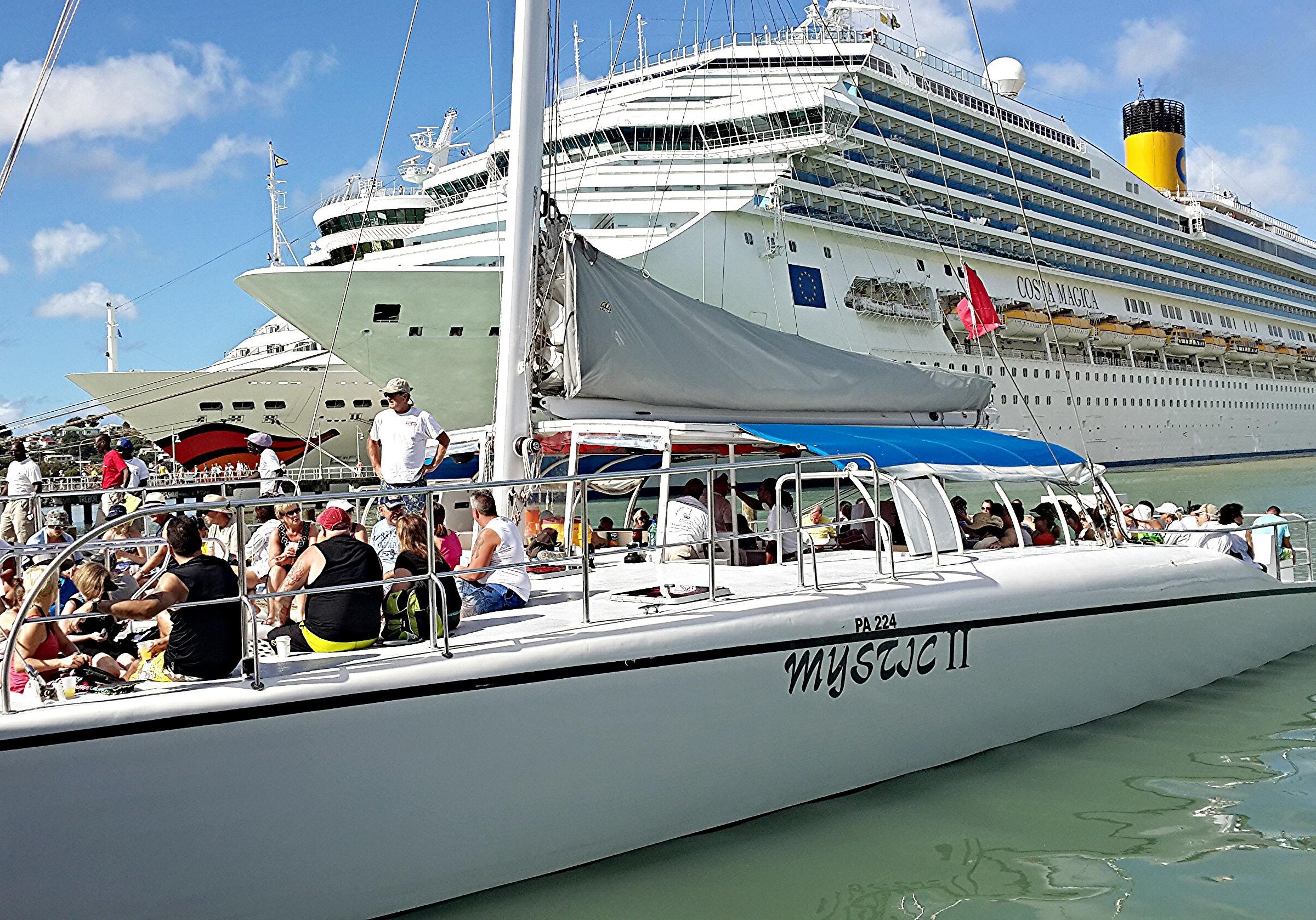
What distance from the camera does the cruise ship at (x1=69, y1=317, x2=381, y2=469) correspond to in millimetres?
27016

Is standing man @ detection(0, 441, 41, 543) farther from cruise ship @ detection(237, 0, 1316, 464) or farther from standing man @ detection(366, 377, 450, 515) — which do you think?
cruise ship @ detection(237, 0, 1316, 464)

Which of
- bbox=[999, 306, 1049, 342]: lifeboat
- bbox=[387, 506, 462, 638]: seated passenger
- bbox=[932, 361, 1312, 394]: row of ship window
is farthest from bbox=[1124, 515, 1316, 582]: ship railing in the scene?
bbox=[999, 306, 1049, 342]: lifeboat

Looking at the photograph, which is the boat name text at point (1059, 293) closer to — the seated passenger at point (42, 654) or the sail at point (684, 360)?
the sail at point (684, 360)

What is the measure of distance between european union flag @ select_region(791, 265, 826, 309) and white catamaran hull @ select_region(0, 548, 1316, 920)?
2283cm

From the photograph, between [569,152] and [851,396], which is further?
[569,152]

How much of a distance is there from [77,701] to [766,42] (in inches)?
1295

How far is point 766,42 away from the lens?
33406mm

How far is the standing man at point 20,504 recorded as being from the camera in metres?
9.88

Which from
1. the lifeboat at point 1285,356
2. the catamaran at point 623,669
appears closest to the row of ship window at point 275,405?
the catamaran at point 623,669

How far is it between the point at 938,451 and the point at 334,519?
4180 mm

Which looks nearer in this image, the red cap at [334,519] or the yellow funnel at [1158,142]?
the red cap at [334,519]

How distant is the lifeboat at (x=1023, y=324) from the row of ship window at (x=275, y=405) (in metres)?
21.6

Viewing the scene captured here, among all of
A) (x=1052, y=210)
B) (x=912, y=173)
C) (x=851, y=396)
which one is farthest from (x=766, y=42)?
(x=851, y=396)

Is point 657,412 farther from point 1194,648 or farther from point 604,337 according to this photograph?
point 1194,648
